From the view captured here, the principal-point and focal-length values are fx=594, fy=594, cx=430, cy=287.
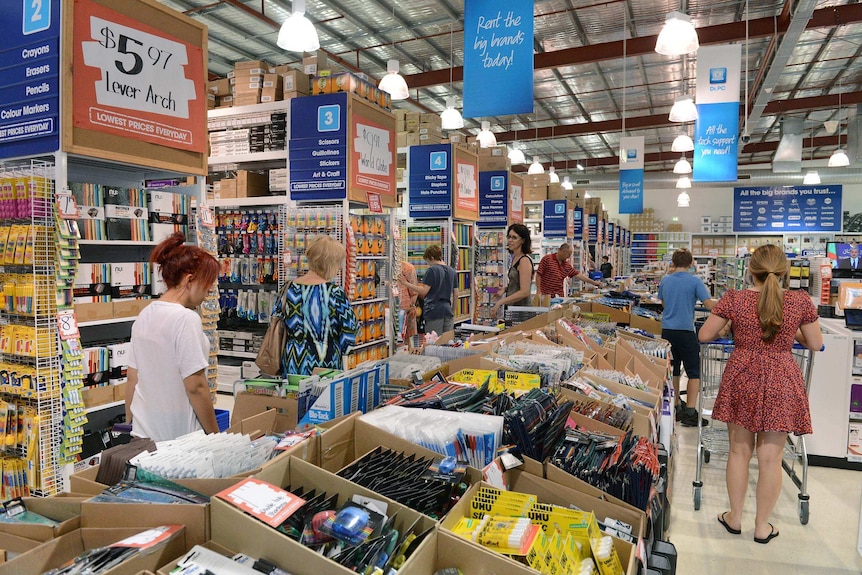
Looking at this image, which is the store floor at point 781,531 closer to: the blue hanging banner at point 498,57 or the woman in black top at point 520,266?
the woman in black top at point 520,266

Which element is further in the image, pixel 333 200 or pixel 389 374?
A: pixel 333 200

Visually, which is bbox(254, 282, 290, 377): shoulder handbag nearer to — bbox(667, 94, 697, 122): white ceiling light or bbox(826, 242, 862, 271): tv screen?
bbox(826, 242, 862, 271): tv screen

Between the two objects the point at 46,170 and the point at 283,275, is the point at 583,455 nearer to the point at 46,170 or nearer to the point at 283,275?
the point at 46,170

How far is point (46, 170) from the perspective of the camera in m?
3.58

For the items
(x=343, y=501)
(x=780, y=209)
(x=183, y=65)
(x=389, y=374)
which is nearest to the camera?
(x=343, y=501)

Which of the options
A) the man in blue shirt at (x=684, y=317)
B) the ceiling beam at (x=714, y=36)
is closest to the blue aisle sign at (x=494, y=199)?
the ceiling beam at (x=714, y=36)

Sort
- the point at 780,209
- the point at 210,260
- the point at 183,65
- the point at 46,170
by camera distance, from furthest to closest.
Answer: the point at 780,209 < the point at 183,65 < the point at 46,170 < the point at 210,260

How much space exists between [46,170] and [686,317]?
572cm

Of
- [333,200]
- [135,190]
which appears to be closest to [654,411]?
[135,190]

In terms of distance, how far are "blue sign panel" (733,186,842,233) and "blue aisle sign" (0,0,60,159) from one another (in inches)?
831

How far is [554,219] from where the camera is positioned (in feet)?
43.8

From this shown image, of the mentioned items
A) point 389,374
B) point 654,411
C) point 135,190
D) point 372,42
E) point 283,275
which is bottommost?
point 654,411

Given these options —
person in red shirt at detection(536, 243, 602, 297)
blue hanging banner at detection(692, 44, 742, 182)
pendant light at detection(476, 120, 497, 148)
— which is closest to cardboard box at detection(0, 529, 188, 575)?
person in red shirt at detection(536, 243, 602, 297)

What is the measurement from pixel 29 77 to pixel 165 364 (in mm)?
2282
